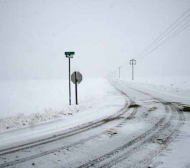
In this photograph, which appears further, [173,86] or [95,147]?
[173,86]

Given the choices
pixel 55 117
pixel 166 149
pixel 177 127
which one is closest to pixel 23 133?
pixel 55 117

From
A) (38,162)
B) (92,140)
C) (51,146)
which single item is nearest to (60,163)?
(38,162)

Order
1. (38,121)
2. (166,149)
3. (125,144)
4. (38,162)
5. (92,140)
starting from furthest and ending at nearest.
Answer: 1. (38,121)
2. (92,140)
3. (125,144)
4. (166,149)
5. (38,162)

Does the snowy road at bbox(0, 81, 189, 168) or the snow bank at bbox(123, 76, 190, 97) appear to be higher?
the snow bank at bbox(123, 76, 190, 97)

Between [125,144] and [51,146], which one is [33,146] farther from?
[125,144]

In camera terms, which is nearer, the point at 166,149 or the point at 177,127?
the point at 166,149

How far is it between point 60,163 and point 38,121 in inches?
150

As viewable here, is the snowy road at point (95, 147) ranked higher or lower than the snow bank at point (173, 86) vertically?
lower

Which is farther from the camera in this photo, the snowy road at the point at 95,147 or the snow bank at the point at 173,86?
the snow bank at the point at 173,86

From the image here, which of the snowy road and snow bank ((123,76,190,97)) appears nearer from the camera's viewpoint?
the snowy road

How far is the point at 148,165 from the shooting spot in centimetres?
272

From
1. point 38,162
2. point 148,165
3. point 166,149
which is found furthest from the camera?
point 166,149

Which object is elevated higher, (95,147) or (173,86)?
(173,86)

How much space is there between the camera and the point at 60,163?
2.88m
